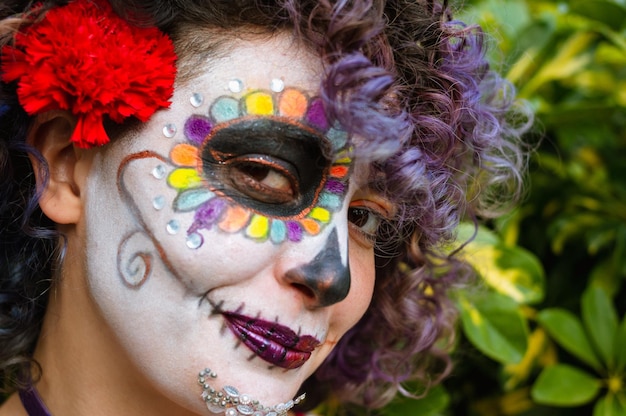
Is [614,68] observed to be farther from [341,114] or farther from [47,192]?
[47,192]

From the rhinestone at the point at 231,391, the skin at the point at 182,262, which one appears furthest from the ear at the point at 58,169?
the rhinestone at the point at 231,391

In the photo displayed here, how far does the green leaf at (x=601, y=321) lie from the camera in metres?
1.75

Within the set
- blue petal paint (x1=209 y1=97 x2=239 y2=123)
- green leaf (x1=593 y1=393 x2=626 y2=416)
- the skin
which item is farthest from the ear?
green leaf (x1=593 y1=393 x2=626 y2=416)

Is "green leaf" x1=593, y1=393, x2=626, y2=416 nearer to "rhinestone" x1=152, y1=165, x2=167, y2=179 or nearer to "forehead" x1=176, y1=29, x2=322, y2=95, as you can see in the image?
"forehead" x1=176, y1=29, x2=322, y2=95

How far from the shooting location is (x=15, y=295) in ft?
4.82

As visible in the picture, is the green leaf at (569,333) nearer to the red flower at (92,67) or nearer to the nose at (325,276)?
the nose at (325,276)

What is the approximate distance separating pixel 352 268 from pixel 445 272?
Result: 0.46 metres

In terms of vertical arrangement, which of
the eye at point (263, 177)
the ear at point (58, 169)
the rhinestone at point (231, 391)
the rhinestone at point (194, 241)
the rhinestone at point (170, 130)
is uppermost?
the rhinestone at point (170, 130)

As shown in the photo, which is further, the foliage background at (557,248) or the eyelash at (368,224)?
the foliage background at (557,248)

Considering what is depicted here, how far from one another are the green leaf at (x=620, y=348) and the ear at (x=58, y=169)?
118cm

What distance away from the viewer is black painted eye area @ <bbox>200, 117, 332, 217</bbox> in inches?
48.6

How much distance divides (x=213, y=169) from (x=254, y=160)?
0.22 feet

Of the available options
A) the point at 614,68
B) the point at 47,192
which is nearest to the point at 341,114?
the point at 47,192

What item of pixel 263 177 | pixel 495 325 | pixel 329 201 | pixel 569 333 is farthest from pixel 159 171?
pixel 569 333
